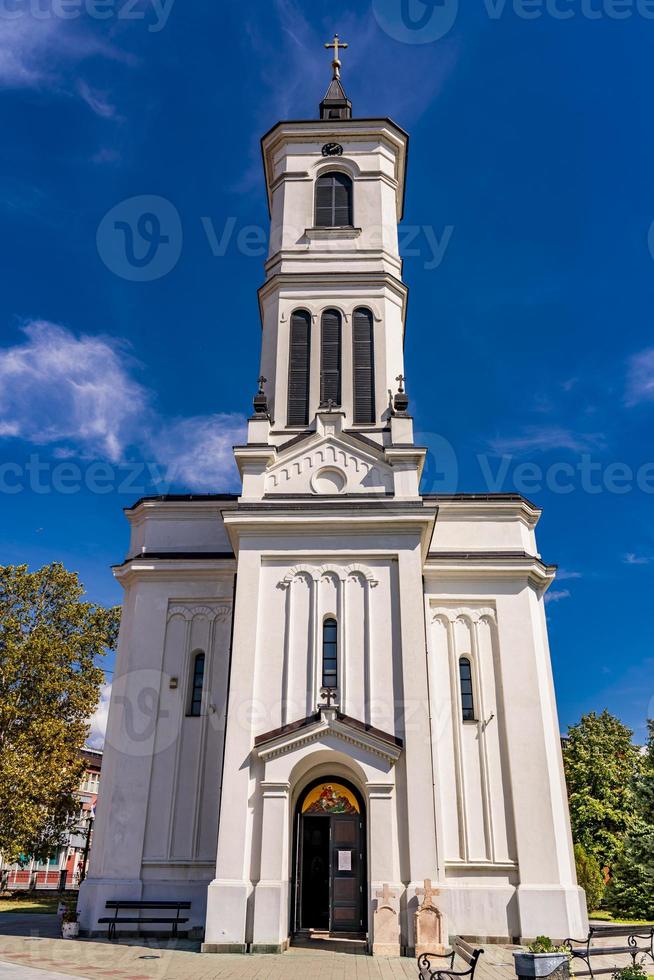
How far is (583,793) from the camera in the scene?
1486 inches

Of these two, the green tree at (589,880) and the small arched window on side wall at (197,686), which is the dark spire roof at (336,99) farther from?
the green tree at (589,880)

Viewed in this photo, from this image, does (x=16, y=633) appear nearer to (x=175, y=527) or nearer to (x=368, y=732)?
(x=175, y=527)

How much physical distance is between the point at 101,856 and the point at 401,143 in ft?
90.6

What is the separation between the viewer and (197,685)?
73.9 ft

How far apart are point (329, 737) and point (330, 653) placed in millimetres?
2278

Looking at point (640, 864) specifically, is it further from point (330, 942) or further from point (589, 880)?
point (330, 942)

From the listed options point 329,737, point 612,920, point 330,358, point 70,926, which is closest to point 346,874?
point 329,737

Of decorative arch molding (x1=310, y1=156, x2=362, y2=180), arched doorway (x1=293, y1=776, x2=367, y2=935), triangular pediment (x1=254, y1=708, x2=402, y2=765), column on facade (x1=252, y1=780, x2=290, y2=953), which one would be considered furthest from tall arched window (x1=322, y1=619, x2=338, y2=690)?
decorative arch molding (x1=310, y1=156, x2=362, y2=180)

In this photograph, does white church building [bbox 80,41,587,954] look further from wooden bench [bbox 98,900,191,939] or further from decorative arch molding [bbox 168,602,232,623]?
wooden bench [bbox 98,900,191,939]

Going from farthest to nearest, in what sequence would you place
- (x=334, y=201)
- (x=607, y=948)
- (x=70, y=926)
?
(x=334, y=201)
(x=70, y=926)
(x=607, y=948)

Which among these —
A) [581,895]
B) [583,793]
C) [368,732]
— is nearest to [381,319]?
[368,732]

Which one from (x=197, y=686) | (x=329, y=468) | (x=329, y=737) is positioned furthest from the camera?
(x=197, y=686)

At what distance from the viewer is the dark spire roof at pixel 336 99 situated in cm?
3350

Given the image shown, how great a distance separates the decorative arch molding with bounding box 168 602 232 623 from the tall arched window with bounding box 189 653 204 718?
1.16 metres
